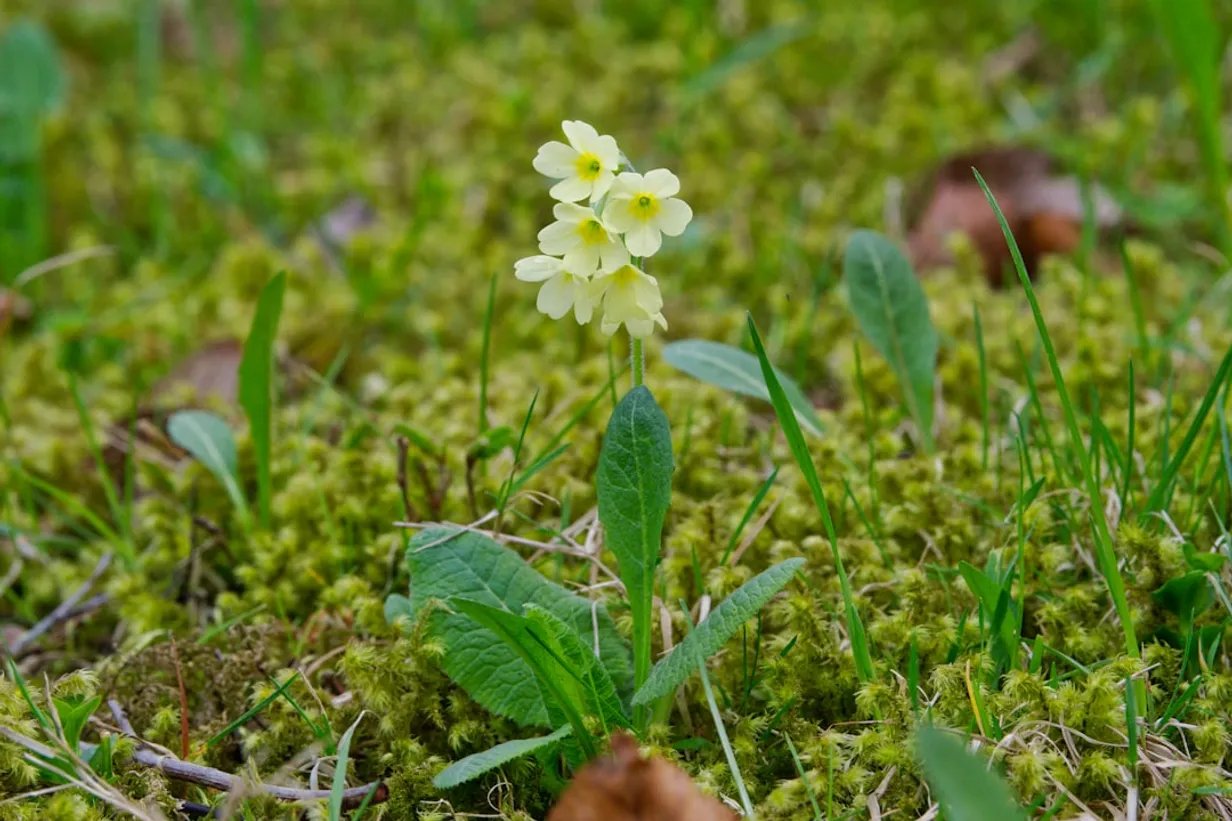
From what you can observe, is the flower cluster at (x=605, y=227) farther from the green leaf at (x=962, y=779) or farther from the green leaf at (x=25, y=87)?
the green leaf at (x=25, y=87)

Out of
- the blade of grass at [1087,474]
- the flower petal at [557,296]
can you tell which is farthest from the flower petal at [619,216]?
the blade of grass at [1087,474]

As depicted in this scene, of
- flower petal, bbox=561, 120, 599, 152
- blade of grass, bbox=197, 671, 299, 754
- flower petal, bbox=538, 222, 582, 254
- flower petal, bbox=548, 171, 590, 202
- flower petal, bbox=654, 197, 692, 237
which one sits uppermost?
flower petal, bbox=561, 120, 599, 152

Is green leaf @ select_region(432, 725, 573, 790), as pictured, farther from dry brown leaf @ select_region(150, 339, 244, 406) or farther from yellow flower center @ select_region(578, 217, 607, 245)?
dry brown leaf @ select_region(150, 339, 244, 406)

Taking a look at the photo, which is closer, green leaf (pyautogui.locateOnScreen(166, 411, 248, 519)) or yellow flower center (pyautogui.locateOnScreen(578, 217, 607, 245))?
yellow flower center (pyautogui.locateOnScreen(578, 217, 607, 245))

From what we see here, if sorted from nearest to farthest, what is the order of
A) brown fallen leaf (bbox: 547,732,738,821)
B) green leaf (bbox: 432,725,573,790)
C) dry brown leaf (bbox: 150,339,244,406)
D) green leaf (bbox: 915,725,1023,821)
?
green leaf (bbox: 915,725,1023,821) < brown fallen leaf (bbox: 547,732,738,821) < green leaf (bbox: 432,725,573,790) < dry brown leaf (bbox: 150,339,244,406)

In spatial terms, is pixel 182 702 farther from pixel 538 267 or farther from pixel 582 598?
pixel 538 267

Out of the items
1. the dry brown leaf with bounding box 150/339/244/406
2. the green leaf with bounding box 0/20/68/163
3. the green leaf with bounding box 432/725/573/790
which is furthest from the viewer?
the green leaf with bounding box 0/20/68/163

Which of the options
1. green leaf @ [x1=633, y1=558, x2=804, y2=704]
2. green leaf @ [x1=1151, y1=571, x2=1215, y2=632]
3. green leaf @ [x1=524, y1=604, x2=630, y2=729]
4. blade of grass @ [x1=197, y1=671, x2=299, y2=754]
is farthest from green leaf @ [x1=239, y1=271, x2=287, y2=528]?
green leaf @ [x1=1151, y1=571, x2=1215, y2=632]

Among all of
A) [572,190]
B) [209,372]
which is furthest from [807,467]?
[209,372]
